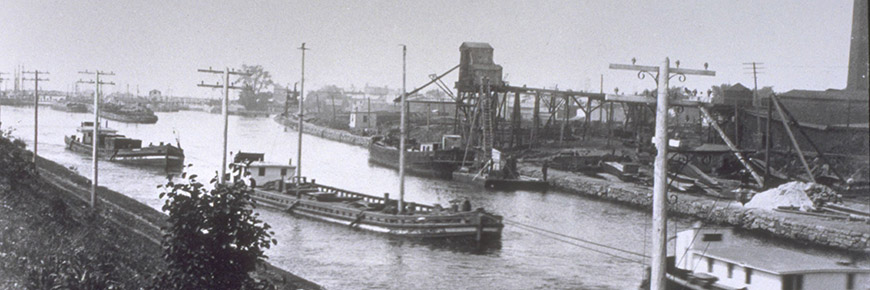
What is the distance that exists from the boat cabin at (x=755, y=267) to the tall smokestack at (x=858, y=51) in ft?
58.0

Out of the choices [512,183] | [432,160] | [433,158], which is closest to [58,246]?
[512,183]

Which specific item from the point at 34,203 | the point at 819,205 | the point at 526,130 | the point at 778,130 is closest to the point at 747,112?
the point at 778,130

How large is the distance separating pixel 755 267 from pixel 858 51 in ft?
106

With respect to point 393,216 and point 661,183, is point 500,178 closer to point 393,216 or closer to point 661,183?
point 393,216

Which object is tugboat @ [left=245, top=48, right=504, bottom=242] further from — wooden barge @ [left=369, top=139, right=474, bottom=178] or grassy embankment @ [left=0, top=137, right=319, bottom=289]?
wooden barge @ [left=369, top=139, right=474, bottom=178]

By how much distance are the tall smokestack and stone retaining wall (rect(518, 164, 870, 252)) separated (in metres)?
7.41

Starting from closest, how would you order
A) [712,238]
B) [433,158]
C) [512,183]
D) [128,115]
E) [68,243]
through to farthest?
[68,243], [712,238], [512,183], [433,158], [128,115]

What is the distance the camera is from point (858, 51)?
40812mm

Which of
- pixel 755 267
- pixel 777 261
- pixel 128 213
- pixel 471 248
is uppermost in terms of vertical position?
pixel 777 261

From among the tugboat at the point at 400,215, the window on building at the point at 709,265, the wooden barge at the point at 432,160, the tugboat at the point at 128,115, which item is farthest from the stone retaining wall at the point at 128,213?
the tugboat at the point at 128,115

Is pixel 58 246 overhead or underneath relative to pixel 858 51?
underneath

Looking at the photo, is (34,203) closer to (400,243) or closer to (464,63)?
(400,243)

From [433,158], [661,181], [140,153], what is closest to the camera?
[661,181]

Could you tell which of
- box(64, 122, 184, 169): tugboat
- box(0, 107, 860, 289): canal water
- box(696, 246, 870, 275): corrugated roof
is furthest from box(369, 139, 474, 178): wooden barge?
box(696, 246, 870, 275): corrugated roof
